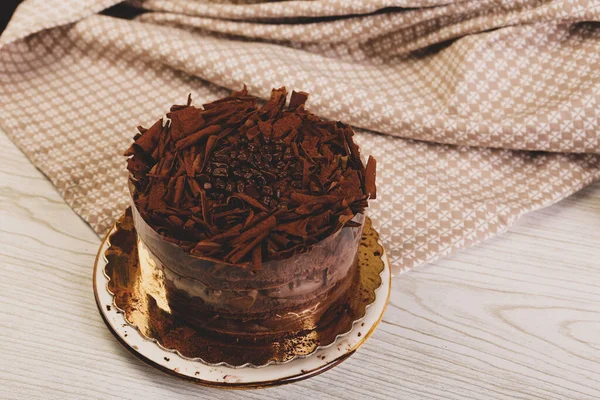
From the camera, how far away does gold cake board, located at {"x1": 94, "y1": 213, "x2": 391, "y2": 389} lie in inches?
32.7

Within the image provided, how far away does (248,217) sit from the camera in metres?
0.80

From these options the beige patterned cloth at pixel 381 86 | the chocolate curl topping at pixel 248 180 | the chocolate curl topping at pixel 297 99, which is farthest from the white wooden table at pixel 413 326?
the chocolate curl topping at pixel 297 99

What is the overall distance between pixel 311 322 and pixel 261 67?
660 millimetres

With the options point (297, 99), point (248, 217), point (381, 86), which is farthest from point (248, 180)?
point (381, 86)

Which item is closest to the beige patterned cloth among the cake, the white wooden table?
the white wooden table

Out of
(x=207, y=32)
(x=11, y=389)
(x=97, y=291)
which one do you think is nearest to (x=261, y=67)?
(x=207, y=32)

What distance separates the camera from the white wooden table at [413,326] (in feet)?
2.98

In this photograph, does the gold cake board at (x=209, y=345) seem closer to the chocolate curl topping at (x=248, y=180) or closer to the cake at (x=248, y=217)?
the cake at (x=248, y=217)

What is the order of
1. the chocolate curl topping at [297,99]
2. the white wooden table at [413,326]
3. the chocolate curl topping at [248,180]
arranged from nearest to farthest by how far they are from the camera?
the chocolate curl topping at [248,180], the white wooden table at [413,326], the chocolate curl topping at [297,99]

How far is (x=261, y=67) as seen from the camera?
1349 millimetres

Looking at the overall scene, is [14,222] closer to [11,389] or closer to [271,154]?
[11,389]

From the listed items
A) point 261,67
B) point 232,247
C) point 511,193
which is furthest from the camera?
point 261,67

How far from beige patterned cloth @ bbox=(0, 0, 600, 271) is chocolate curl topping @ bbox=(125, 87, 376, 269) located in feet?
0.90

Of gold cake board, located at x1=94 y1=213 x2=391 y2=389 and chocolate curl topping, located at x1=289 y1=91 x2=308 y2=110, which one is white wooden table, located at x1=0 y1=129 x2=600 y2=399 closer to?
gold cake board, located at x1=94 y1=213 x2=391 y2=389
